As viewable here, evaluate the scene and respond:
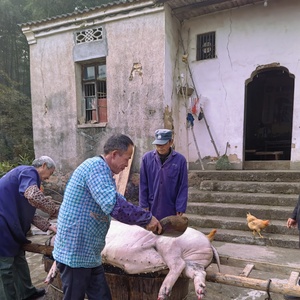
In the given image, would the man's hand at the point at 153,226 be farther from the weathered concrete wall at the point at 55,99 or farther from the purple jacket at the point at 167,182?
the weathered concrete wall at the point at 55,99

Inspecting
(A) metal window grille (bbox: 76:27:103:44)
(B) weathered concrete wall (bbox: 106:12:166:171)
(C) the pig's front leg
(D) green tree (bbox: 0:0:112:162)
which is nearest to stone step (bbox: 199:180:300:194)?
(B) weathered concrete wall (bbox: 106:12:166:171)

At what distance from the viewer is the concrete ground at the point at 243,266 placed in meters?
2.45

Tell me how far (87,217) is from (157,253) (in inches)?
33.2

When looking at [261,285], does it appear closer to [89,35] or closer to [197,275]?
[197,275]

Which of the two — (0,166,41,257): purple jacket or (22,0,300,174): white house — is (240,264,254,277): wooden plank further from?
(22,0,300,174): white house

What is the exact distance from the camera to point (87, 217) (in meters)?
1.88

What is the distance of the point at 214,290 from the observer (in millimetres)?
3201

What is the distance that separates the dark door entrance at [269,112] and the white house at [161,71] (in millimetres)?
2132

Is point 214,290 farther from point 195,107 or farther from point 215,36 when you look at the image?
point 215,36

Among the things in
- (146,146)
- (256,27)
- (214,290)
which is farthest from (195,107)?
(214,290)

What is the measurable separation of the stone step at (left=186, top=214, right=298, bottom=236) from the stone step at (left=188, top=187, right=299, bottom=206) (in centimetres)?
47

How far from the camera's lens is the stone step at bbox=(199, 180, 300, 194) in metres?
5.35

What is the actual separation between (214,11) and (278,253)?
5702 mm

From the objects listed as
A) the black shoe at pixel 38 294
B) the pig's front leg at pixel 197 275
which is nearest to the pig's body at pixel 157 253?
the pig's front leg at pixel 197 275
